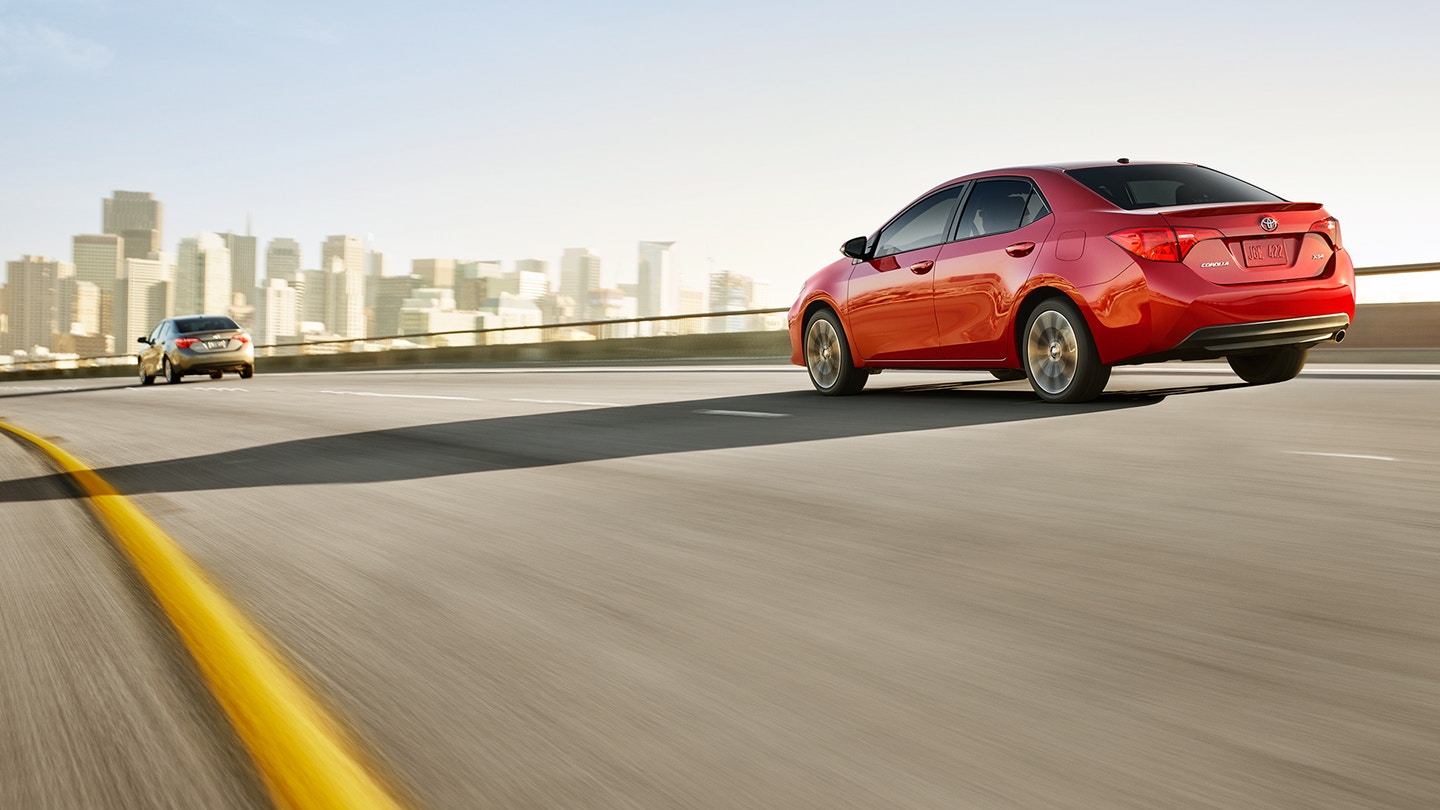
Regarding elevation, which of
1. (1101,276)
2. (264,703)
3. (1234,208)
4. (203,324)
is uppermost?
(1234,208)

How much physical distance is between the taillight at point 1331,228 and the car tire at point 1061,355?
1.73 meters

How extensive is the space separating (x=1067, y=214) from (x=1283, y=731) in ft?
24.3

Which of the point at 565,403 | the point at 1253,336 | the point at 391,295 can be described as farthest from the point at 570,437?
the point at 391,295

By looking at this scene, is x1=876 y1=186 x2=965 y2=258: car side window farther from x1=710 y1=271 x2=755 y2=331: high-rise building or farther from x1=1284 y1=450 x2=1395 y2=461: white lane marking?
x1=710 y1=271 x2=755 y2=331: high-rise building

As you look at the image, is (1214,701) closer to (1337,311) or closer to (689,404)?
(1337,311)

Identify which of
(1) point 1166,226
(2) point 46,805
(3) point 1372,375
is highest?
(1) point 1166,226

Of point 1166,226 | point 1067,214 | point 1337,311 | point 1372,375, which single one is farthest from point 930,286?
point 1372,375

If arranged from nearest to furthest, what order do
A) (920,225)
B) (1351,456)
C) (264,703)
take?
(264,703) < (1351,456) < (920,225)

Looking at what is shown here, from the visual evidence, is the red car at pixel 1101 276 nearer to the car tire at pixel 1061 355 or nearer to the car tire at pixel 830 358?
the car tire at pixel 1061 355

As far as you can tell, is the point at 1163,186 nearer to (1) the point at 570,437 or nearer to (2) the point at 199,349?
(1) the point at 570,437

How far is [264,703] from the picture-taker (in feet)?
9.89

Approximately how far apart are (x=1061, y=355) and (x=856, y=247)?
2666 mm

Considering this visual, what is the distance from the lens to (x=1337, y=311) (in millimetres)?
9375

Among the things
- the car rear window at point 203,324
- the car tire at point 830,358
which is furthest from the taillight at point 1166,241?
the car rear window at point 203,324
